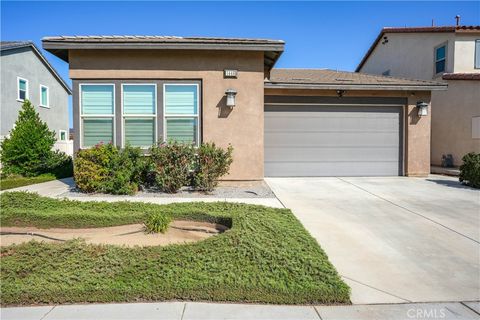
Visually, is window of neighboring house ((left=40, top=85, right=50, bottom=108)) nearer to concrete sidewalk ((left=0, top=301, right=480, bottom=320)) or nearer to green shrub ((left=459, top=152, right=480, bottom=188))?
concrete sidewalk ((left=0, top=301, right=480, bottom=320))

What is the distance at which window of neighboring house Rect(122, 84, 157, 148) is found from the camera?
881 centimetres

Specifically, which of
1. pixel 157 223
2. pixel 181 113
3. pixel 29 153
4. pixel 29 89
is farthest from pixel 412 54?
pixel 29 89

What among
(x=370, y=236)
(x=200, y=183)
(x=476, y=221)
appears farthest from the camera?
(x=200, y=183)

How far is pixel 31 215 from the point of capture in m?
5.54

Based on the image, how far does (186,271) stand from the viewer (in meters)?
3.55

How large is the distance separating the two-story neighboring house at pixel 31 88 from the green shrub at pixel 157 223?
1307 centimetres

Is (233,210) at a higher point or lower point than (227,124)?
lower

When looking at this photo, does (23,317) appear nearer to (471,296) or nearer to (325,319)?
(325,319)

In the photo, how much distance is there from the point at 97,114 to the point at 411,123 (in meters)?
9.96

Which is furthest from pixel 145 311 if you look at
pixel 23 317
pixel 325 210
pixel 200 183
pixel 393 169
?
pixel 393 169

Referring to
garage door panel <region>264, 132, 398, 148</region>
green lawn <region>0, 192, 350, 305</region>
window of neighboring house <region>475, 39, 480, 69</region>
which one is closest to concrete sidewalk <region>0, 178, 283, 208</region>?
green lawn <region>0, 192, 350, 305</region>

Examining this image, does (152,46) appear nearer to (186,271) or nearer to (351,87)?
(351,87)

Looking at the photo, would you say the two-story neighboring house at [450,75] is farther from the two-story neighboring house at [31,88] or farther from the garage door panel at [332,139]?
the two-story neighboring house at [31,88]

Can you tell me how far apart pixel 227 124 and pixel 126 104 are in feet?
9.03
